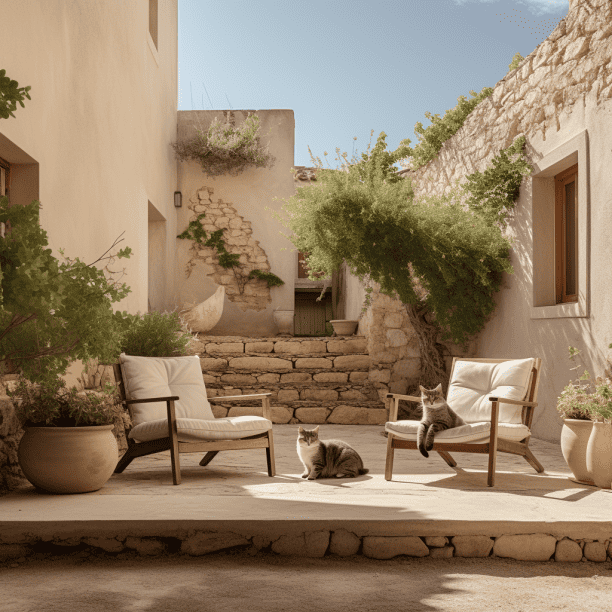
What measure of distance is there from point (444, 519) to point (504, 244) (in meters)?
4.18

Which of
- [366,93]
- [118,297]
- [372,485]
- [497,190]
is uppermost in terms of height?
[366,93]

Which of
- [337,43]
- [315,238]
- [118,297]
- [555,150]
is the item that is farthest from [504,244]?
[118,297]

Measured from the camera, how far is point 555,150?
5.41m

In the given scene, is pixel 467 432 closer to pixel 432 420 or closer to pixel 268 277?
pixel 432 420

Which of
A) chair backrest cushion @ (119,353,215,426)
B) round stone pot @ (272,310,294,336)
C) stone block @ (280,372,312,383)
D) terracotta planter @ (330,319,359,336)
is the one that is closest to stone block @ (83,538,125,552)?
chair backrest cushion @ (119,353,215,426)

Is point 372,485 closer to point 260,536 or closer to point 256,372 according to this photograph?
point 260,536

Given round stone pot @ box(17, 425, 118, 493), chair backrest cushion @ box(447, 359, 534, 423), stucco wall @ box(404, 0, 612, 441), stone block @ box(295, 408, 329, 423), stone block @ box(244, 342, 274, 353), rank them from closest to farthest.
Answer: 1. round stone pot @ box(17, 425, 118, 493)
2. chair backrest cushion @ box(447, 359, 534, 423)
3. stucco wall @ box(404, 0, 612, 441)
4. stone block @ box(295, 408, 329, 423)
5. stone block @ box(244, 342, 274, 353)

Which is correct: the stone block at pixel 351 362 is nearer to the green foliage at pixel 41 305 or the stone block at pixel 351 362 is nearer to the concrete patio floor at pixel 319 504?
the concrete patio floor at pixel 319 504

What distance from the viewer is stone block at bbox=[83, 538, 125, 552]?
2.57 m

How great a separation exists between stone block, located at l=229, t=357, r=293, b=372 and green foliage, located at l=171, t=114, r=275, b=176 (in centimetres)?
370

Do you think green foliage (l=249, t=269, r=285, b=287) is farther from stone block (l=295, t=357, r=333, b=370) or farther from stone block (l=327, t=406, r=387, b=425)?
stone block (l=327, t=406, r=387, b=425)

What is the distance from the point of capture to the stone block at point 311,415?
7035 mm

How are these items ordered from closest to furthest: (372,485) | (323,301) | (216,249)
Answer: (372,485) < (216,249) < (323,301)

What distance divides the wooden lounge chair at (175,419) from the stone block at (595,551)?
1.97 m
